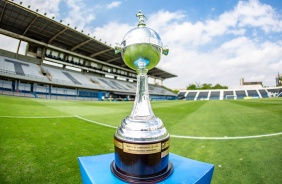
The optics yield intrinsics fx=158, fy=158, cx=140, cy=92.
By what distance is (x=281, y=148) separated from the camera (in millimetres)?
3150

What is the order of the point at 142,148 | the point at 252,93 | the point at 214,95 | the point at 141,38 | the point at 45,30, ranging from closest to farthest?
the point at 142,148
the point at 141,38
the point at 45,30
the point at 252,93
the point at 214,95

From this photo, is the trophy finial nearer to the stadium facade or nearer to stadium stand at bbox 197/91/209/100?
the stadium facade

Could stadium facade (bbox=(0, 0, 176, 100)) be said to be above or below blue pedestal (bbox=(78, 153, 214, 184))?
above

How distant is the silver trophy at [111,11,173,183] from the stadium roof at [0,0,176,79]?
2845 centimetres

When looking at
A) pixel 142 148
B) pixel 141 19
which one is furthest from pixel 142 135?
pixel 141 19

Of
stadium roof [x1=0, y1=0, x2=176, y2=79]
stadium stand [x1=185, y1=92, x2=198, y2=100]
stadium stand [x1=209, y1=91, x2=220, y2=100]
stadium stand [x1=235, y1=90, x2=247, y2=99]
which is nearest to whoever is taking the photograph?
stadium roof [x1=0, y1=0, x2=176, y2=79]

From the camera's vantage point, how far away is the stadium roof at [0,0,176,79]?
76.3ft

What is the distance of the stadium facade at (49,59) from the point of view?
24.9m

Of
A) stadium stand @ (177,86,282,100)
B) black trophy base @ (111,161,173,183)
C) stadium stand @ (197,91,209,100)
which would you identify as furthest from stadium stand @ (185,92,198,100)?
black trophy base @ (111,161,173,183)

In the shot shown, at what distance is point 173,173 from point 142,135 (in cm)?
58

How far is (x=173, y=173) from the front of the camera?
163 cm

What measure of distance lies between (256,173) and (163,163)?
63.6 inches

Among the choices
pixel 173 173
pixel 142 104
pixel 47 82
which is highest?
pixel 47 82

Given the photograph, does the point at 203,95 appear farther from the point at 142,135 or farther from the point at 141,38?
the point at 142,135
